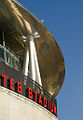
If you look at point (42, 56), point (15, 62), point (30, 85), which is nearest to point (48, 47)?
point (42, 56)

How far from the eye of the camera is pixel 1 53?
107 ft

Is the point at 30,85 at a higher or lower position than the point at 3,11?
lower

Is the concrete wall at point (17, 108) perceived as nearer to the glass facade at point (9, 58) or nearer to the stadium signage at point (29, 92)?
the stadium signage at point (29, 92)

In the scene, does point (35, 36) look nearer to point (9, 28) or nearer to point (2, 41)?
point (9, 28)

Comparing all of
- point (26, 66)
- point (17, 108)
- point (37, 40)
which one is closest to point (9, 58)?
point (37, 40)

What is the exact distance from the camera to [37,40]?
32.7 meters

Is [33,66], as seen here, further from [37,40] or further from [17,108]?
[17,108]

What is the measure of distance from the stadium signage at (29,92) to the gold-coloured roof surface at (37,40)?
7.93 m

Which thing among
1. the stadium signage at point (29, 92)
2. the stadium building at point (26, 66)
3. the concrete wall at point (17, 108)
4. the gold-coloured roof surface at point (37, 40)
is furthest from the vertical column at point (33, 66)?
the concrete wall at point (17, 108)

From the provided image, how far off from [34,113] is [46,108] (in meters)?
2.39

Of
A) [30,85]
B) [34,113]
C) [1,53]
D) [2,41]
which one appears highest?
[2,41]

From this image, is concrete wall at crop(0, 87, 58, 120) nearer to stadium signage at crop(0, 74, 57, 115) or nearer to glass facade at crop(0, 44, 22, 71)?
stadium signage at crop(0, 74, 57, 115)

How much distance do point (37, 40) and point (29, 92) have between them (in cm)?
1069

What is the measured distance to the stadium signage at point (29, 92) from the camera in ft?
67.6
